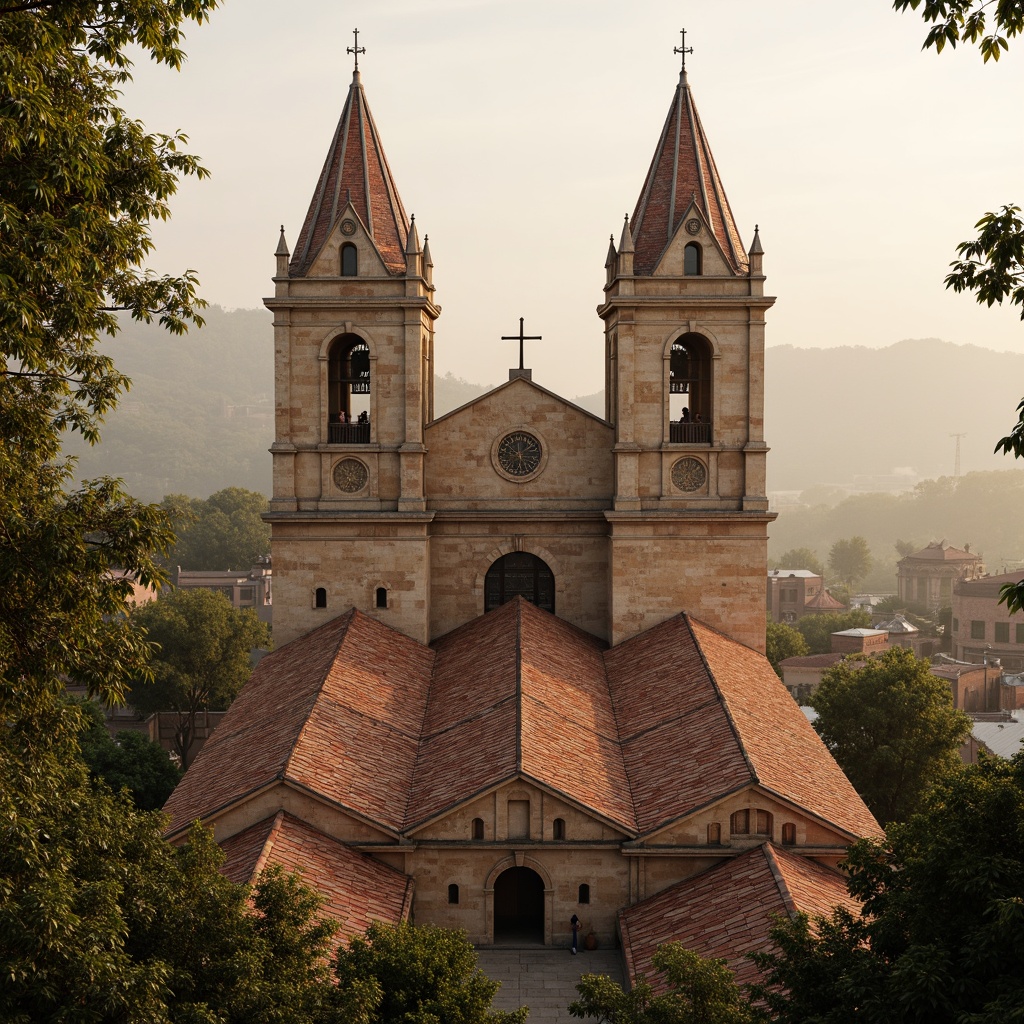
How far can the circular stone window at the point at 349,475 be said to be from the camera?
36.5 metres

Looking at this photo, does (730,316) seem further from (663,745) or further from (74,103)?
(74,103)

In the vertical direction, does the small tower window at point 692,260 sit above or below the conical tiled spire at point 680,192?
below

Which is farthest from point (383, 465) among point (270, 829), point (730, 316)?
point (270, 829)

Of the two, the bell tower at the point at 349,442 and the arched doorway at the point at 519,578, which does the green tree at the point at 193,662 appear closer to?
the bell tower at the point at 349,442

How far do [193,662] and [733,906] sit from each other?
1751 inches

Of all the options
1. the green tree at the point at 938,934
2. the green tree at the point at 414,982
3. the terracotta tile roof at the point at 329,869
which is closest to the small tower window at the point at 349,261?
the terracotta tile roof at the point at 329,869

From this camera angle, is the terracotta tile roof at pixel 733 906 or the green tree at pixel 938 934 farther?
the terracotta tile roof at pixel 733 906

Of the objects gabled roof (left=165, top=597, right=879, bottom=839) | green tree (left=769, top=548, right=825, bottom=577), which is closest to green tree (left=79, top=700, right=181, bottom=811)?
gabled roof (left=165, top=597, right=879, bottom=839)

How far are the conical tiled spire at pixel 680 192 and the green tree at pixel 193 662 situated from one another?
114 feet

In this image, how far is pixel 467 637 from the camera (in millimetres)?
35719

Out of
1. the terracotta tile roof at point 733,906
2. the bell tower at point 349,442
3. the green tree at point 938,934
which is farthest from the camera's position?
the bell tower at point 349,442

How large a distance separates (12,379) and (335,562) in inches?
801

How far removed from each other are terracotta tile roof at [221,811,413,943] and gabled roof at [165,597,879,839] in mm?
756

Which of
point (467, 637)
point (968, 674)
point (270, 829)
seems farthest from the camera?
point (968, 674)
